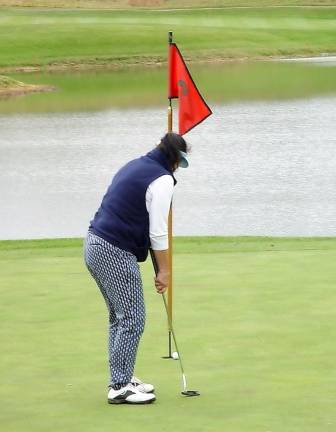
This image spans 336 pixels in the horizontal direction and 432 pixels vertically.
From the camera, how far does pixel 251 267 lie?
32.3 feet

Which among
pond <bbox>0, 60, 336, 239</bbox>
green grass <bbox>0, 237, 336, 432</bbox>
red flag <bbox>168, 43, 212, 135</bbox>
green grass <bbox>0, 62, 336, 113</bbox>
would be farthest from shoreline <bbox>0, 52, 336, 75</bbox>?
red flag <bbox>168, 43, 212, 135</bbox>

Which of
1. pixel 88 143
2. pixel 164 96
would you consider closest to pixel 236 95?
pixel 164 96

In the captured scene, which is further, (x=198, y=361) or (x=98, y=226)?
(x=198, y=361)

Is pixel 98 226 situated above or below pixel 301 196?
above

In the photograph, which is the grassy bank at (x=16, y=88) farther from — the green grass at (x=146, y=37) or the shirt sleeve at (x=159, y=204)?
the shirt sleeve at (x=159, y=204)

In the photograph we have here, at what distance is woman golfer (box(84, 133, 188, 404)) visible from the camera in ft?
18.5

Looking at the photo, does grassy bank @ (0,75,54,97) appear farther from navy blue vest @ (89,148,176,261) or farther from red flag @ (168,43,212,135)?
navy blue vest @ (89,148,176,261)

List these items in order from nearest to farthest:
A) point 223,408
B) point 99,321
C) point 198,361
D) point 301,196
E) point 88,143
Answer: point 223,408, point 198,361, point 99,321, point 301,196, point 88,143

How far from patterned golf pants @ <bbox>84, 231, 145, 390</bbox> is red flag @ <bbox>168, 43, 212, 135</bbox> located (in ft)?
4.29

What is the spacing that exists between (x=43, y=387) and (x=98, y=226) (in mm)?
891

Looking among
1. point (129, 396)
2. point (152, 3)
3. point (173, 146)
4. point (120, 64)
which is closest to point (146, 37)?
point (120, 64)

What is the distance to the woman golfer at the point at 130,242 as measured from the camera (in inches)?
223

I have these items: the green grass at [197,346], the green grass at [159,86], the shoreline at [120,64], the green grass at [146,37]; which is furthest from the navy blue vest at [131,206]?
the green grass at [146,37]

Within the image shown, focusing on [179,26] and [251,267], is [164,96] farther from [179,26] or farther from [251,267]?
[251,267]
